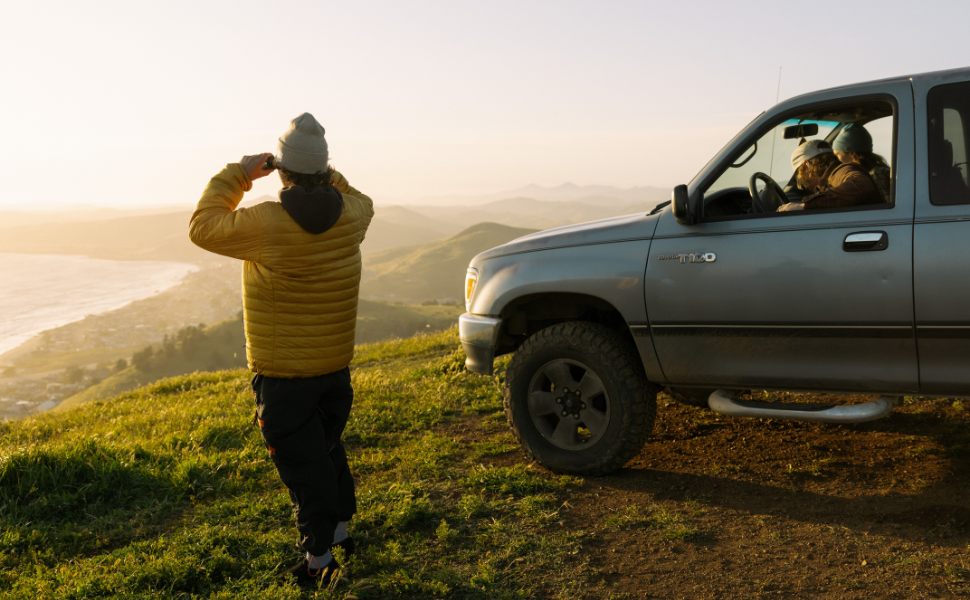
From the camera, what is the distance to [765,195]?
418 centimetres

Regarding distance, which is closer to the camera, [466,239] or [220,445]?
[220,445]

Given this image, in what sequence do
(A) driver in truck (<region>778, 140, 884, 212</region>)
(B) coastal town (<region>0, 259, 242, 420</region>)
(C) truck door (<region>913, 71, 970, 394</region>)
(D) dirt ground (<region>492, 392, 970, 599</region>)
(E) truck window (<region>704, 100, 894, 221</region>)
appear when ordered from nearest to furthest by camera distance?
(D) dirt ground (<region>492, 392, 970, 599</region>)
(C) truck door (<region>913, 71, 970, 394</region>)
(A) driver in truck (<region>778, 140, 884, 212</region>)
(E) truck window (<region>704, 100, 894, 221</region>)
(B) coastal town (<region>0, 259, 242, 420</region>)

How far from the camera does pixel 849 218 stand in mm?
3377

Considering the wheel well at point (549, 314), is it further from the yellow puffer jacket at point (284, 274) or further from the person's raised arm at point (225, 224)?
the person's raised arm at point (225, 224)

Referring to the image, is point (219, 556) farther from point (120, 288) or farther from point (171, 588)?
point (120, 288)

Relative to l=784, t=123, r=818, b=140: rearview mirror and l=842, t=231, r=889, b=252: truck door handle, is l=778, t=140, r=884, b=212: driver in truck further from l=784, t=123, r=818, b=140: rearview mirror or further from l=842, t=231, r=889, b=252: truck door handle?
l=842, t=231, r=889, b=252: truck door handle

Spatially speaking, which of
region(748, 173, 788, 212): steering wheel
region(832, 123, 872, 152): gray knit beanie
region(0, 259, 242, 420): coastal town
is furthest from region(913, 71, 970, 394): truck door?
region(0, 259, 242, 420): coastal town

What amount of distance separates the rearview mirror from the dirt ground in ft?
7.00

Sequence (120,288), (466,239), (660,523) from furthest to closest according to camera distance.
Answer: (466,239)
(120,288)
(660,523)

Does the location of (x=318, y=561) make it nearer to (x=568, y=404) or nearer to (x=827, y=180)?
(x=568, y=404)

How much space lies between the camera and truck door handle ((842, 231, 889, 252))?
10.7 ft

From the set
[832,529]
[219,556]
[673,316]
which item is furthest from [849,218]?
[219,556]

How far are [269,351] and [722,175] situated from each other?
2.75 meters

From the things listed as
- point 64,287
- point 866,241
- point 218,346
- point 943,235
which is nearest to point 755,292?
point 866,241
